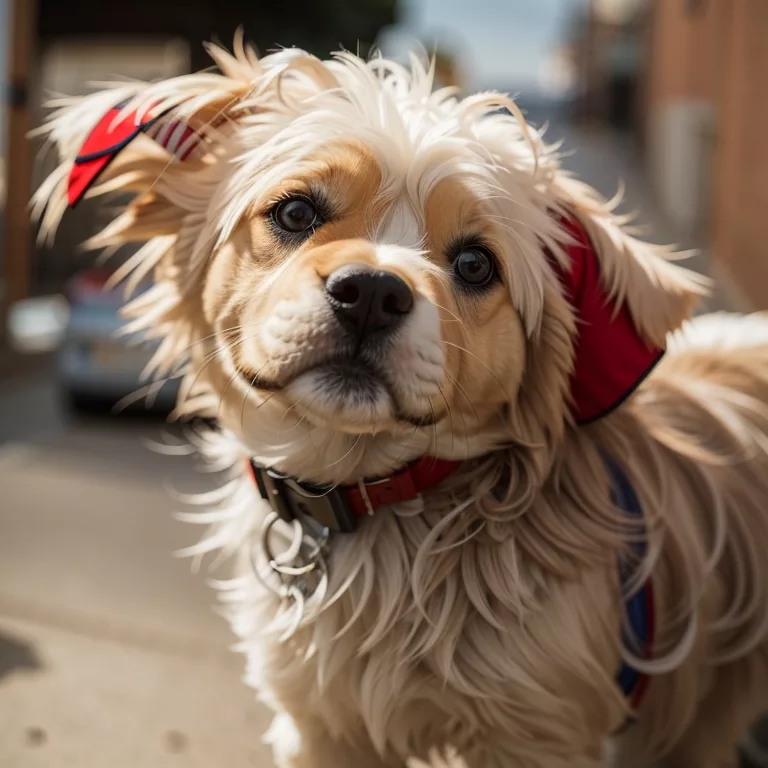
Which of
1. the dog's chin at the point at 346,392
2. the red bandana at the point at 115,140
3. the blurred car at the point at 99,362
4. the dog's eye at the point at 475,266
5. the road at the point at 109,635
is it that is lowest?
the blurred car at the point at 99,362

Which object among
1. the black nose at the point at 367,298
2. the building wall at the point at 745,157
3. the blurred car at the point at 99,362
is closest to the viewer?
the black nose at the point at 367,298

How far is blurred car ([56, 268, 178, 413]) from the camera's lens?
23.2 ft

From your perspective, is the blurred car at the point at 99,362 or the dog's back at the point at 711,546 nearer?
the dog's back at the point at 711,546

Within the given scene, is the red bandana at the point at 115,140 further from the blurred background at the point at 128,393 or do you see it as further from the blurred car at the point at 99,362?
the blurred car at the point at 99,362

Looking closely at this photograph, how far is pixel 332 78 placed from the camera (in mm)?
1977

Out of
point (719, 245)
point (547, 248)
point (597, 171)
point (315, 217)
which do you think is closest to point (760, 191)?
point (719, 245)

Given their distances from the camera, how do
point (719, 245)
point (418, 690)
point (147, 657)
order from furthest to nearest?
point (719, 245) → point (147, 657) → point (418, 690)

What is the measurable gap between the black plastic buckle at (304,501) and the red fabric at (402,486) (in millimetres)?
22

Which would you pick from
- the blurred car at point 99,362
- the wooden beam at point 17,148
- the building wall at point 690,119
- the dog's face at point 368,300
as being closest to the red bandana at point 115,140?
the dog's face at point 368,300

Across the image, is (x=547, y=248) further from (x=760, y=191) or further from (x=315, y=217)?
(x=760, y=191)

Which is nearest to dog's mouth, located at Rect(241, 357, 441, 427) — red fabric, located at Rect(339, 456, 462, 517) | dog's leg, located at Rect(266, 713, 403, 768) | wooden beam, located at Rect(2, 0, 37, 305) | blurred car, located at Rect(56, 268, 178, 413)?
red fabric, located at Rect(339, 456, 462, 517)

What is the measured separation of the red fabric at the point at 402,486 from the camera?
1.86m

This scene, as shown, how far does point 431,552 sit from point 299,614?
29 cm

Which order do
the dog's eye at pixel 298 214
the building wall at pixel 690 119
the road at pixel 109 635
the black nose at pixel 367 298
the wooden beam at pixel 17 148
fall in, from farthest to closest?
the building wall at pixel 690 119, the wooden beam at pixel 17 148, the road at pixel 109 635, the dog's eye at pixel 298 214, the black nose at pixel 367 298
